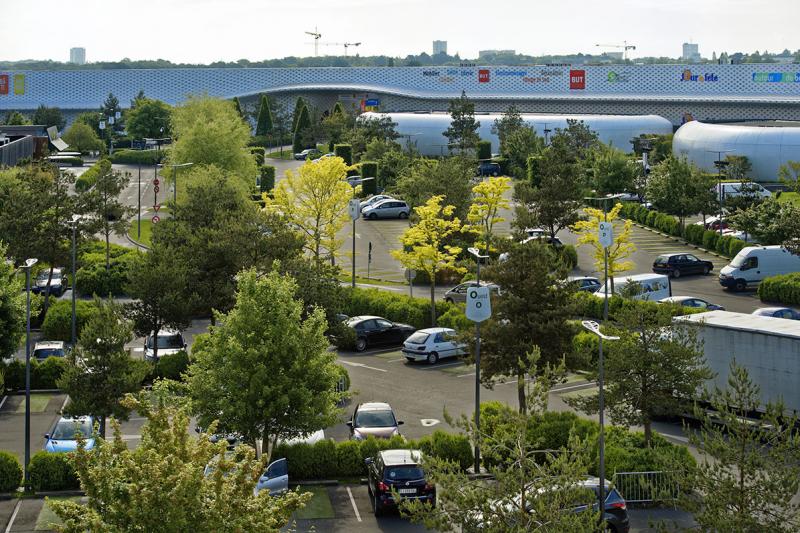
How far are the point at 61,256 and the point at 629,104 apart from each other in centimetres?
9060

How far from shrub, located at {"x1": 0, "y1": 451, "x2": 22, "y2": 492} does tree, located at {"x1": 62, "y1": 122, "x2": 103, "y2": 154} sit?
91.8 m

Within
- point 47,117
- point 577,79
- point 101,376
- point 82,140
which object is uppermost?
point 577,79

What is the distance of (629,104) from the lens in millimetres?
127312

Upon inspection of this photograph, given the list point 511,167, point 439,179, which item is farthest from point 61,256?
point 511,167

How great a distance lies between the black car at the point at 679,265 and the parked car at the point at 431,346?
660 inches

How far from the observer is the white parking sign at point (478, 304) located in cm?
2833

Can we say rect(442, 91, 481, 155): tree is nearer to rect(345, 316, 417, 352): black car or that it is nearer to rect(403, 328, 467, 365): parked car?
rect(345, 316, 417, 352): black car

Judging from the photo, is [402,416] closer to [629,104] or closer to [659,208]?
[659,208]

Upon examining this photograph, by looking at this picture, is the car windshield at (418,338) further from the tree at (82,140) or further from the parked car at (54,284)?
the tree at (82,140)

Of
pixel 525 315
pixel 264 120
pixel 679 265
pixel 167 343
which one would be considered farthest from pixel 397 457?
pixel 264 120

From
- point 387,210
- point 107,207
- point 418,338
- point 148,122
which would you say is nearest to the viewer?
point 418,338

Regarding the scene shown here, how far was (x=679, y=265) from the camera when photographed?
53.3 meters

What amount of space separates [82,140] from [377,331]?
8125 cm

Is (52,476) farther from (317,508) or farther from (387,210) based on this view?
(387,210)
